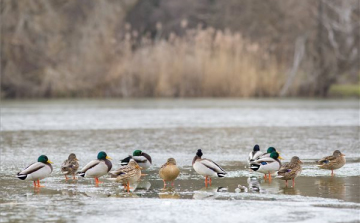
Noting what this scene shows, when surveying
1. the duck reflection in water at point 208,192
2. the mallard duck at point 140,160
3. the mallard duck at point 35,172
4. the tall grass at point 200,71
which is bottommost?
the duck reflection in water at point 208,192

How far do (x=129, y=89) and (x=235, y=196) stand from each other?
2242 centimetres

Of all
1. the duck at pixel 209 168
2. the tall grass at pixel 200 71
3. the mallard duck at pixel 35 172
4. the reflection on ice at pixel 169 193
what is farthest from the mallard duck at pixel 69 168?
the tall grass at pixel 200 71

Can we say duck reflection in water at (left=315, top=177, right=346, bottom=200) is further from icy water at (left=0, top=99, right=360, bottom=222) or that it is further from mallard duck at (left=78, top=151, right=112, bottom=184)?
mallard duck at (left=78, top=151, right=112, bottom=184)

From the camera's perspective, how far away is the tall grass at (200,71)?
29328 mm

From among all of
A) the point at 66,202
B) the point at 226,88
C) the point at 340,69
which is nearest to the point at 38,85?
the point at 226,88

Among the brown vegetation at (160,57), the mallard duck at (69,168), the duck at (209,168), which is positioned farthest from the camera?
the brown vegetation at (160,57)

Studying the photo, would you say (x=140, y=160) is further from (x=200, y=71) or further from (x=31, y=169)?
(x=200, y=71)

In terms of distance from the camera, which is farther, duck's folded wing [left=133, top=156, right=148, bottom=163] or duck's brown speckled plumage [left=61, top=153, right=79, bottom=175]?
duck's folded wing [left=133, top=156, right=148, bottom=163]

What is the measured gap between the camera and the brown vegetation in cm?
2973

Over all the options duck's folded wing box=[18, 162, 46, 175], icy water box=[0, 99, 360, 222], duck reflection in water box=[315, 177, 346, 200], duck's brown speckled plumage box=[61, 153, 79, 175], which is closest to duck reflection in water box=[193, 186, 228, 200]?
icy water box=[0, 99, 360, 222]

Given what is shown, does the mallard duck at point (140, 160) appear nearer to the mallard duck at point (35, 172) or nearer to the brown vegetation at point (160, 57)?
the mallard duck at point (35, 172)

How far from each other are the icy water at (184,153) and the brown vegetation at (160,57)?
10.2 ft

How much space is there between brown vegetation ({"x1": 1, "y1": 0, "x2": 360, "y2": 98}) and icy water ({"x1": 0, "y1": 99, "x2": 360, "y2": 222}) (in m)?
3.12

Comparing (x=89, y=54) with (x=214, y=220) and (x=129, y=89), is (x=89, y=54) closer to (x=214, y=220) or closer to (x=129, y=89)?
(x=129, y=89)
